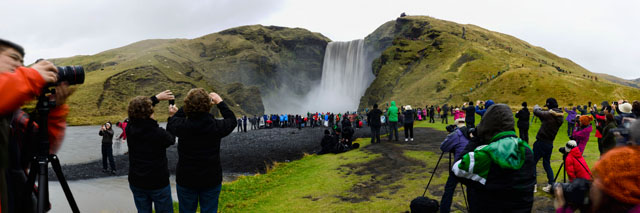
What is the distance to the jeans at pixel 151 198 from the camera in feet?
13.3

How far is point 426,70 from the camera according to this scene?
200ft

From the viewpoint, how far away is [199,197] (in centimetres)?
→ 409

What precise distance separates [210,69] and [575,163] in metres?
111

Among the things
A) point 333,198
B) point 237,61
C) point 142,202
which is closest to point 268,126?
point 333,198

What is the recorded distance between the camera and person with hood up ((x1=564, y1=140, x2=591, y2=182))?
5092 millimetres

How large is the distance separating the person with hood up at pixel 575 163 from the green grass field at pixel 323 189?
913 mm

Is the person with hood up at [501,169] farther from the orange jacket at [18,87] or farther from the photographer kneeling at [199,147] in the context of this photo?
the orange jacket at [18,87]

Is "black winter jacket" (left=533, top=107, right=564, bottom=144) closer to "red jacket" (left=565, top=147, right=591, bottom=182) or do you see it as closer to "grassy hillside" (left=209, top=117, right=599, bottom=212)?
"grassy hillside" (left=209, top=117, right=599, bottom=212)

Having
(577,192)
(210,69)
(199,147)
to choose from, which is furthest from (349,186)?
(210,69)

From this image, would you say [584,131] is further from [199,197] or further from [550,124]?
[199,197]

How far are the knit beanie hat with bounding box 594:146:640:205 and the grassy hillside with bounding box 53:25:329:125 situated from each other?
218 ft

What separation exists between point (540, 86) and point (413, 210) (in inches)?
1730

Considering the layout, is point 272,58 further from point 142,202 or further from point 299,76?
point 142,202

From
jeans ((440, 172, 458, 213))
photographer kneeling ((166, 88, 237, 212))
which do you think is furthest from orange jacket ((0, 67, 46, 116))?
jeans ((440, 172, 458, 213))
